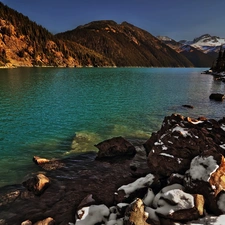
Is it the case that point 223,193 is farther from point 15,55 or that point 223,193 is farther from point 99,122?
point 15,55

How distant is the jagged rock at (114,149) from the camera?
808 inches

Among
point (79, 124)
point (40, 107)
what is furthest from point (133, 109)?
point (40, 107)

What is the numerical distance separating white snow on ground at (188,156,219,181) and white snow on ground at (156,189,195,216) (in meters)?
1.59

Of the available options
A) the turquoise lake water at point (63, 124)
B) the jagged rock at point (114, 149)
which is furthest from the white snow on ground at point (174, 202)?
the turquoise lake water at point (63, 124)

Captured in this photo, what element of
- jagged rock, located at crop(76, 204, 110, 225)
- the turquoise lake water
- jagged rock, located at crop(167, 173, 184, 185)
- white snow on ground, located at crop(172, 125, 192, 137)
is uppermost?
white snow on ground, located at crop(172, 125, 192, 137)

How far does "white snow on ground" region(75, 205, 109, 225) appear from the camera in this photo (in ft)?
35.3

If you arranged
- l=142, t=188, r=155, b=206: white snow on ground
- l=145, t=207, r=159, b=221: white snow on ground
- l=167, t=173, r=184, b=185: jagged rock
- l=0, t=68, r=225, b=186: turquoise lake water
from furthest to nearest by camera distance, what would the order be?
l=0, t=68, r=225, b=186: turquoise lake water
l=167, t=173, r=184, b=185: jagged rock
l=142, t=188, r=155, b=206: white snow on ground
l=145, t=207, r=159, b=221: white snow on ground

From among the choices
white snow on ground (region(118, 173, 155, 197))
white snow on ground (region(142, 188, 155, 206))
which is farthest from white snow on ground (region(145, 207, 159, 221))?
white snow on ground (region(118, 173, 155, 197))

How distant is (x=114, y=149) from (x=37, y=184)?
841 cm

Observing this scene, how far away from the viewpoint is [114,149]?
20859 mm

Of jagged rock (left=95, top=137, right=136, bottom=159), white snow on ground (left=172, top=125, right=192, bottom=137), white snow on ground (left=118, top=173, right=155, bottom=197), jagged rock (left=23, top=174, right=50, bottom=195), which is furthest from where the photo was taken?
jagged rock (left=95, top=137, right=136, bottom=159)

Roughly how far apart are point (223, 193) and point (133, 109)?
31.6 metres

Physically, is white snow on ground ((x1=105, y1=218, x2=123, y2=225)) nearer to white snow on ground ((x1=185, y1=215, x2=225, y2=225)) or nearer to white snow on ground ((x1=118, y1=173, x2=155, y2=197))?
white snow on ground ((x1=118, y1=173, x2=155, y2=197))

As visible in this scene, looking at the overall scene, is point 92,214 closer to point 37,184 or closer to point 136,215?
point 136,215
